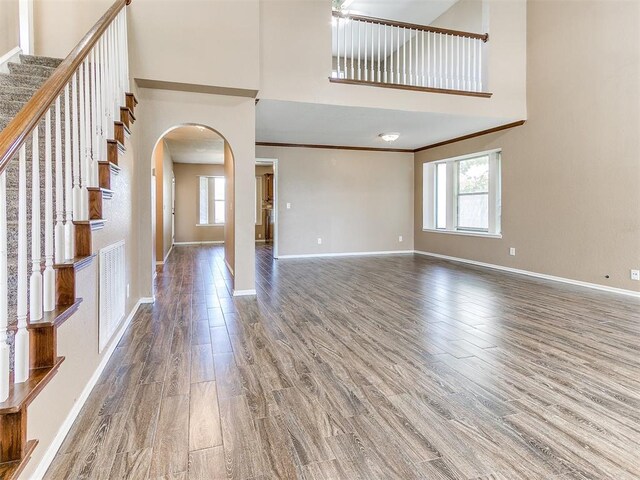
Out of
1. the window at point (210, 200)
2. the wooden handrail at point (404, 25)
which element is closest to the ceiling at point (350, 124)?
the wooden handrail at point (404, 25)

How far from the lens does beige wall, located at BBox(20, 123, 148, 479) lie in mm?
1419

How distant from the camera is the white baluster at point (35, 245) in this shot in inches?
52.4

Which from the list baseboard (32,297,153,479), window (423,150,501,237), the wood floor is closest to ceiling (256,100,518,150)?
window (423,150,501,237)

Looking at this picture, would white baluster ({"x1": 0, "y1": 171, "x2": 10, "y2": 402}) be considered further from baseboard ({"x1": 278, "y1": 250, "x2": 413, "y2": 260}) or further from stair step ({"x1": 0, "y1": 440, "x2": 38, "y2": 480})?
baseboard ({"x1": 278, "y1": 250, "x2": 413, "y2": 260})

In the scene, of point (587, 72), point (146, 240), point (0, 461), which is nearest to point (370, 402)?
point (0, 461)

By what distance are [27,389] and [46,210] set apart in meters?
0.70

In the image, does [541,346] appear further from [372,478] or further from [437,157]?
[437,157]

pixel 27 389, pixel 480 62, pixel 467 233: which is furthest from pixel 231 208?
pixel 467 233

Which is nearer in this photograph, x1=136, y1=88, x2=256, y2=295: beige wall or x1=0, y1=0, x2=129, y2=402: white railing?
x1=0, y1=0, x2=129, y2=402: white railing

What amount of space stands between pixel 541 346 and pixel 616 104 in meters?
3.59

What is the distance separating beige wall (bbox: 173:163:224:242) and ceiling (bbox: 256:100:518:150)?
14.4ft

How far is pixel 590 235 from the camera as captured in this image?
15.7ft

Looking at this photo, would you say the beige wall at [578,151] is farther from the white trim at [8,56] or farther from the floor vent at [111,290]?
the white trim at [8,56]

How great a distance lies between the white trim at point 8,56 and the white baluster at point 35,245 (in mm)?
3076
